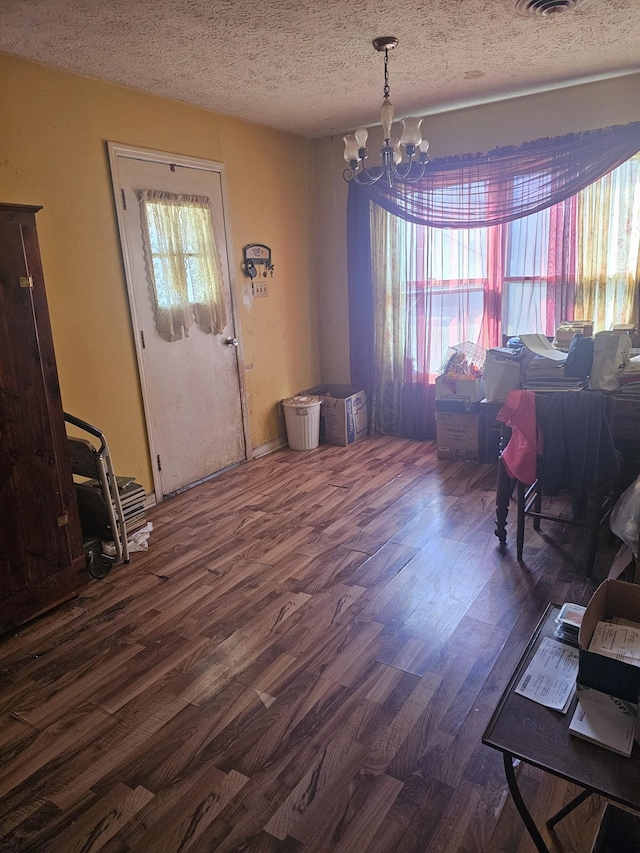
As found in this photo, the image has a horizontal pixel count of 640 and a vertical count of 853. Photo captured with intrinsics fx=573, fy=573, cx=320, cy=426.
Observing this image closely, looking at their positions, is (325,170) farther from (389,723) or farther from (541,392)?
(389,723)

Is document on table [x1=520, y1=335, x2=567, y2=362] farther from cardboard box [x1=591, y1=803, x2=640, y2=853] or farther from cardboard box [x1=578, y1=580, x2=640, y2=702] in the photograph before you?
cardboard box [x1=591, y1=803, x2=640, y2=853]

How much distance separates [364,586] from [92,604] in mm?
1337

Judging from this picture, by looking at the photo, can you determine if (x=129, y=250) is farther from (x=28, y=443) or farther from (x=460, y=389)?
(x=460, y=389)

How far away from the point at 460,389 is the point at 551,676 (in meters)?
3.28

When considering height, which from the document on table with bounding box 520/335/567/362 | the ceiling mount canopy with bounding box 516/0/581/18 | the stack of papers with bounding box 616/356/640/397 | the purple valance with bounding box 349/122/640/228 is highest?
the ceiling mount canopy with bounding box 516/0/581/18

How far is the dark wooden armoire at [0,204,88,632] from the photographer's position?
245cm

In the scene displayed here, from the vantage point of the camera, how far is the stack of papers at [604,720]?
47.9 inches

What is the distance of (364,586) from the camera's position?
2.84 metres

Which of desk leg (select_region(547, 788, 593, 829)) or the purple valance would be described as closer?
desk leg (select_region(547, 788, 593, 829))

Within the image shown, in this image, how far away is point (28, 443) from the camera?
2.57m

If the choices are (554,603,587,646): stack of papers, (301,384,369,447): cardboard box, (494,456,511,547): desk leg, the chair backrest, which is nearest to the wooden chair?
(494,456,511,547): desk leg

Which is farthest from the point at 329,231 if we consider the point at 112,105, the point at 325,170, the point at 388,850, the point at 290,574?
the point at 388,850

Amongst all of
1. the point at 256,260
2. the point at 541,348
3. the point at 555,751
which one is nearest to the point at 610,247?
the point at 541,348

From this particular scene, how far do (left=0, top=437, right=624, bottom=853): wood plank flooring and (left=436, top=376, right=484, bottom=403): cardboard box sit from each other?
3.72 feet
